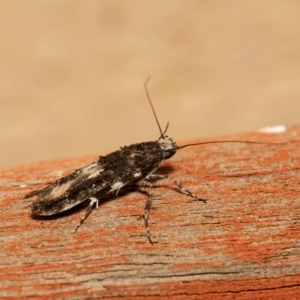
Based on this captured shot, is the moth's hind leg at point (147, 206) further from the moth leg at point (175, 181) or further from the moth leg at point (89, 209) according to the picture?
the moth leg at point (89, 209)

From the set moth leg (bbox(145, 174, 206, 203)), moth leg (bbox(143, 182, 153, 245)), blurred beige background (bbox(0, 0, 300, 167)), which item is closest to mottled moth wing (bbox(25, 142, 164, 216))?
moth leg (bbox(145, 174, 206, 203))

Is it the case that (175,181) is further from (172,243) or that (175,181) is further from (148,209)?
(172,243)

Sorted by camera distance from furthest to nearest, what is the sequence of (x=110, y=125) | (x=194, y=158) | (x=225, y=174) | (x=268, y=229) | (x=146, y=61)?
(x=146, y=61) → (x=110, y=125) → (x=194, y=158) → (x=225, y=174) → (x=268, y=229)

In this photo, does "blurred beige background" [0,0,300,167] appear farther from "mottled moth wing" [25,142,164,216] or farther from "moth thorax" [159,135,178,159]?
"mottled moth wing" [25,142,164,216]

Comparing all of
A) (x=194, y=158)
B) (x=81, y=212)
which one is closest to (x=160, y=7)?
Answer: (x=194, y=158)

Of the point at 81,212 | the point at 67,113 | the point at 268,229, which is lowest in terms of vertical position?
the point at 268,229

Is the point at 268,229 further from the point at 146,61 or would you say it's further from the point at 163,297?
the point at 146,61

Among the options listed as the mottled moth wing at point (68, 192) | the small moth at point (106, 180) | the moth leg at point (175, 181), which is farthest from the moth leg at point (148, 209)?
the mottled moth wing at point (68, 192)
